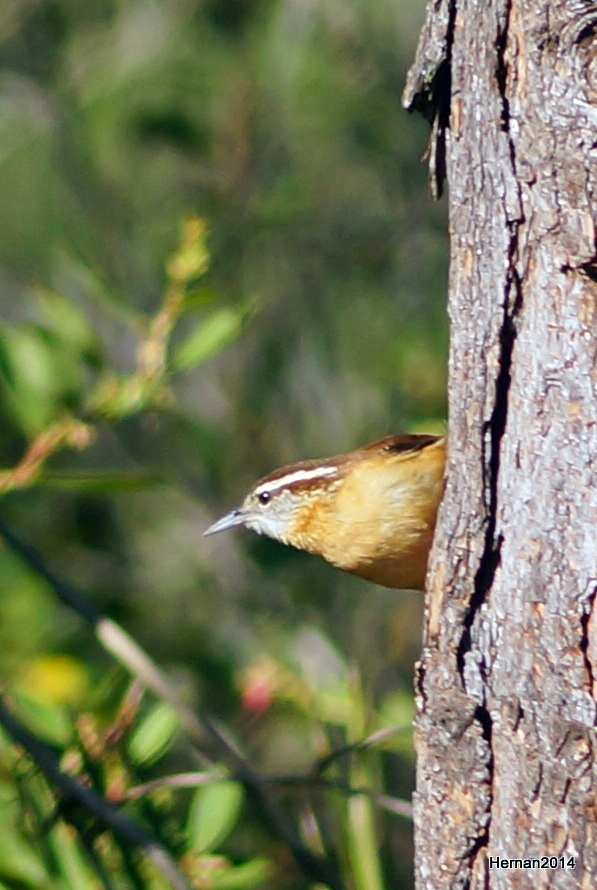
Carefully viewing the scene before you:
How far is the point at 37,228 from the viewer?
338 inches

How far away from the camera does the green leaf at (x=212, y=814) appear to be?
4.20m

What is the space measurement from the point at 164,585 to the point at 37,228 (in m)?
2.22

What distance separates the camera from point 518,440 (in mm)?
2857

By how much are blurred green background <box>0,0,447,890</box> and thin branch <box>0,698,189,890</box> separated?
2285 millimetres

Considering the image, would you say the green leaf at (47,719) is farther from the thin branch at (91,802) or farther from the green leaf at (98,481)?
the green leaf at (98,481)

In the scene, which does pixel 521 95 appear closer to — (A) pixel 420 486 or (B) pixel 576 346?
(B) pixel 576 346

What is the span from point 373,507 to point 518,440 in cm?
145

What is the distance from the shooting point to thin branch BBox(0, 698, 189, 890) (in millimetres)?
3670

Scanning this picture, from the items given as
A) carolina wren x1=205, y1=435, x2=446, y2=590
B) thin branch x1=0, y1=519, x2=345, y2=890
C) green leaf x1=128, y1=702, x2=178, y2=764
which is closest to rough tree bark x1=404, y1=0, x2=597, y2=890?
thin branch x1=0, y1=519, x2=345, y2=890

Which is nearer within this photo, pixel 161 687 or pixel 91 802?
pixel 91 802

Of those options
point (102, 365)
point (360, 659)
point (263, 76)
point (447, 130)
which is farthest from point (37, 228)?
point (447, 130)

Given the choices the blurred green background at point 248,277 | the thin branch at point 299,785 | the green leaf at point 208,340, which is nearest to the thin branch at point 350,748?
the thin branch at point 299,785

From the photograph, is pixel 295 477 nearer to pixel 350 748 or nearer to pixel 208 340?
pixel 208 340

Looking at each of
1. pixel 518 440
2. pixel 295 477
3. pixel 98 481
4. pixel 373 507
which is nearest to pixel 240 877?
pixel 373 507
